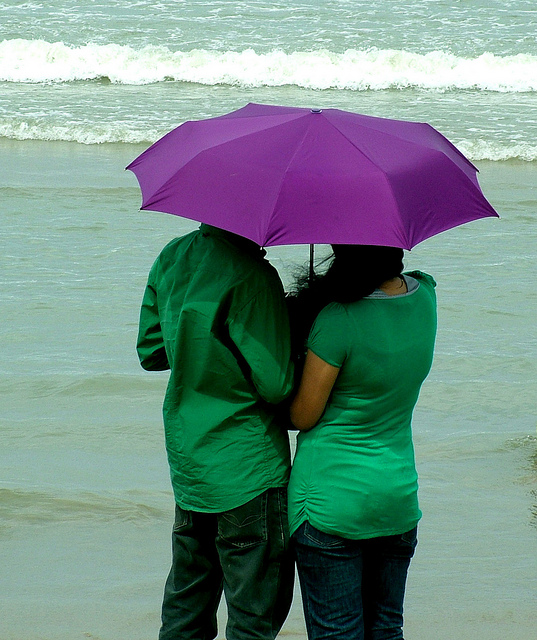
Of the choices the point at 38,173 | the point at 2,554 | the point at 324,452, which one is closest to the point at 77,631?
the point at 2,554

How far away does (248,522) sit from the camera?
2346mm

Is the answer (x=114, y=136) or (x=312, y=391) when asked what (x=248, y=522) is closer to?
(x=312, y=391)

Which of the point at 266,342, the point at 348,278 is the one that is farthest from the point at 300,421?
the point at 348,278

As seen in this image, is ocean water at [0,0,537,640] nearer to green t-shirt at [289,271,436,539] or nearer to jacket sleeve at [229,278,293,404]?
green t-shirt at [289,271,436,539]

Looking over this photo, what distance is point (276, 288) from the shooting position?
2.27m

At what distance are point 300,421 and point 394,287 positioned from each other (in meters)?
0.40

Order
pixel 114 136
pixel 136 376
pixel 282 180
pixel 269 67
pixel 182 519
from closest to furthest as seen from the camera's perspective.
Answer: pixel 282 180 → pixel 182 519 → pixel 136 376 → pixel 114 136 → pixel 269 67

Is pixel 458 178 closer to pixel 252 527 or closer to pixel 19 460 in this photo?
pixel 252 527

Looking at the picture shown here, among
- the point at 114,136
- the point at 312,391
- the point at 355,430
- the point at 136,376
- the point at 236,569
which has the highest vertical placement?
the point at 312,391

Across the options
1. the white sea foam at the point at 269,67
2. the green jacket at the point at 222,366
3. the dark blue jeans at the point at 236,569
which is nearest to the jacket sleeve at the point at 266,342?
the green jacket at the point at 222,366

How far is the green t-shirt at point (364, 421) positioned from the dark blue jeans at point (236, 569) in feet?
0.27

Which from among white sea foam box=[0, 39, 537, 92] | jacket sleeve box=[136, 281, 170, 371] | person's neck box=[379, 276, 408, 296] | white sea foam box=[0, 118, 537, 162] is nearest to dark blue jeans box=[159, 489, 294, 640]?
jacket sleeve box=[136, 281, 170, 371]

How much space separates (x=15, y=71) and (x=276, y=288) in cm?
1544

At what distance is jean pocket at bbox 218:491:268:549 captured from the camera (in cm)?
234
